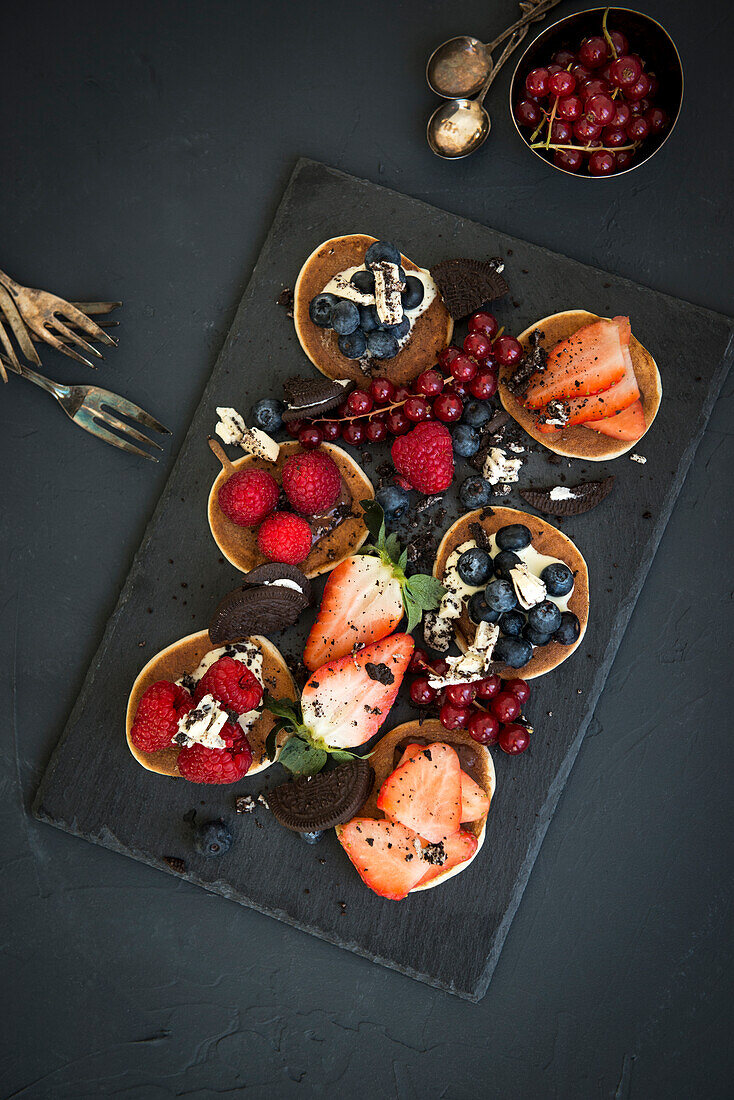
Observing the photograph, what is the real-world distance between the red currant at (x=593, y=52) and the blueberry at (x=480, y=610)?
1.72 m

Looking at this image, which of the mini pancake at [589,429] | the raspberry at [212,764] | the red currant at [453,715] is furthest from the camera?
the mini pancake at [589,429]

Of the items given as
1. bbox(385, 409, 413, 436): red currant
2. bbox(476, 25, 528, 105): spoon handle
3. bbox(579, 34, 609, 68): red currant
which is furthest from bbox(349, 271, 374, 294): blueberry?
bbox(579, 34, 609, 68): red currant

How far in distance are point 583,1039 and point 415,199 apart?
2.83 m

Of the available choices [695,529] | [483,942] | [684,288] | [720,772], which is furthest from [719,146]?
[483,942]

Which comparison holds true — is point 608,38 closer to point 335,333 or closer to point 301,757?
point 335,333

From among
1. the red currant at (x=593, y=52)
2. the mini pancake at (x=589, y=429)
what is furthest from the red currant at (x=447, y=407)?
the red currant at (x=593, y=52)

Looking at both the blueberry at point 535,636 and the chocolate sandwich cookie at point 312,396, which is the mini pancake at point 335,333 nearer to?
the chocolate sandwich cookie at point 312,396

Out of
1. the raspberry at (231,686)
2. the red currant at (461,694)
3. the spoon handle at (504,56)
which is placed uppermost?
the spoon handle at (504,56)

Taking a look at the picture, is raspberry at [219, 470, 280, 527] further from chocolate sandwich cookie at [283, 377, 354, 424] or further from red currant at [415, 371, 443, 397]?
red currant at [415, 371, 443, 397]

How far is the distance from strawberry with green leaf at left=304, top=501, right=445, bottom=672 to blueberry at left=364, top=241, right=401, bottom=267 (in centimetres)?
76

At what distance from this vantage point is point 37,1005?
260cm

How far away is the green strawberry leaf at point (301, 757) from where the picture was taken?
7.92ft

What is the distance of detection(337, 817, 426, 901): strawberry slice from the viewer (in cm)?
238

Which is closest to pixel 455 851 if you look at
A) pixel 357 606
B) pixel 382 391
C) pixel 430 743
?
pixel 430 743
